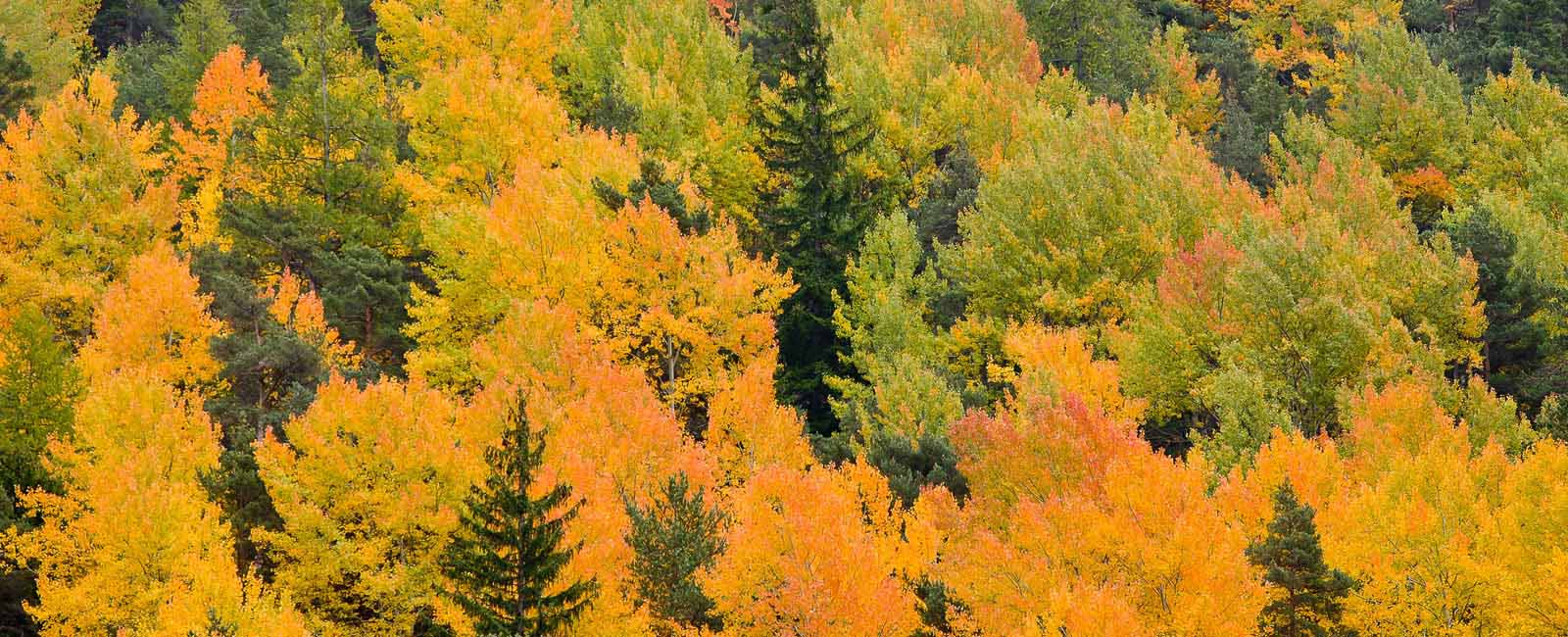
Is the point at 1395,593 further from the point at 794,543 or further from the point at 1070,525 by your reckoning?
the point at 794,543

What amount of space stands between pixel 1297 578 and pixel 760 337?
72.9ft

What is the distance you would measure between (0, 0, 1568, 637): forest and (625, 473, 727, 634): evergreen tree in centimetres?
11

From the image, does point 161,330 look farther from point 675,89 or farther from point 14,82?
point 675,89

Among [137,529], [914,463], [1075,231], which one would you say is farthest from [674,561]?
[1075,231]

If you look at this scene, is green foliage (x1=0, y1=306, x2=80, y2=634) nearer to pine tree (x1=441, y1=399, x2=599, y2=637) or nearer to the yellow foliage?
the yellow foliage

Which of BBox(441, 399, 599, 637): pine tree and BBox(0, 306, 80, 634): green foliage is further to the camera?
BBox(0, 306, 80, 634): green foliage

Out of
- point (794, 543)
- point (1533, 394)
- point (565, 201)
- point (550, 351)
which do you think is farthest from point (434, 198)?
point (1533, 394)

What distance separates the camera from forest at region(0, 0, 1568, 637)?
37.2m

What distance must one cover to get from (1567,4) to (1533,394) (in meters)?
44.8

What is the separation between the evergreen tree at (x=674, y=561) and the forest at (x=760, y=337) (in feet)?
0.35

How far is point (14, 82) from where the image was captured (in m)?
64.1

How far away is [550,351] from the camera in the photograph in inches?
1901

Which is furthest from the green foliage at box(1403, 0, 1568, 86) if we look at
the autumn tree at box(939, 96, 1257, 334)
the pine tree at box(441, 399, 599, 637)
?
the pine tree at box(441, 399, 599, 637)

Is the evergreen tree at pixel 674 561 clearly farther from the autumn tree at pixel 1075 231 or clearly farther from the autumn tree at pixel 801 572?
the autumn tree at pixel 1075 231
